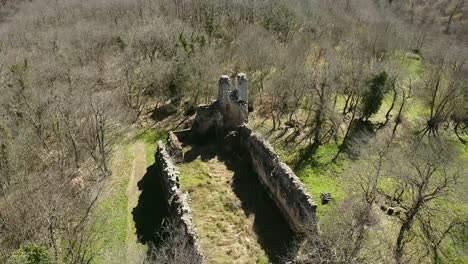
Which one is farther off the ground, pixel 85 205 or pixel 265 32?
pixel 265 32

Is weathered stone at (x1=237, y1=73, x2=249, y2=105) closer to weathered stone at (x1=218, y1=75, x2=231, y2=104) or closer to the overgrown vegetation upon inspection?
weathered stone at (x1=218, y1=75, x2=231, y2=104)

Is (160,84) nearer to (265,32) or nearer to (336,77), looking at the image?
(265,32)

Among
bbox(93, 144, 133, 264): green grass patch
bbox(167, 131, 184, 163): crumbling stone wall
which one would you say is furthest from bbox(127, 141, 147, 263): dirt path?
bbox(167, 131, 184, 163): crumbling stone wall

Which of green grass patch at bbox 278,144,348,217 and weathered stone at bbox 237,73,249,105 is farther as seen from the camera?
weathered stone at bbox 237,73,249,105

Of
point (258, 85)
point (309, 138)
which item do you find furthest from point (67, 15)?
point (309, 138)

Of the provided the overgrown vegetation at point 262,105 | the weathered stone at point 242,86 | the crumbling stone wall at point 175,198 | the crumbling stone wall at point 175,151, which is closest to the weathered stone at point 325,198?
the overgrown vegetation at point 262,105

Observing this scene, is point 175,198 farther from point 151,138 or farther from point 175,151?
point 151,138

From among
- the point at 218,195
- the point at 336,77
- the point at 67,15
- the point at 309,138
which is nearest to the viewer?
the point at 218,195
